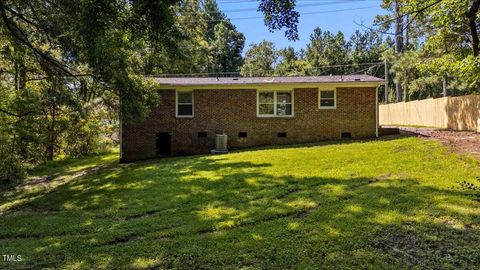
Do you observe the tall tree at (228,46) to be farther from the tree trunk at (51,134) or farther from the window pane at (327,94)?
the window pane at (327,94)

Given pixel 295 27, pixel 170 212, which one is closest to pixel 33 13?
pixel 170 212

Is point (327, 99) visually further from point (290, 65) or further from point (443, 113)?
point (290, 65)

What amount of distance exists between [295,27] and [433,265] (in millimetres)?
3645

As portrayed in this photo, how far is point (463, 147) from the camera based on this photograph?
1198cm

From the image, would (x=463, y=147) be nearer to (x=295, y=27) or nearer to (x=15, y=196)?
(x=295, y=27)

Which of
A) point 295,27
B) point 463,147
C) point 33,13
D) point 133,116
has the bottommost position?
point 463,147

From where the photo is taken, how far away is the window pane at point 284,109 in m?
17.3

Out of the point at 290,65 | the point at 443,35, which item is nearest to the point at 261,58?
the point at 290,65

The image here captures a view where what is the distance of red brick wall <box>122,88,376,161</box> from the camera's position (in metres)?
16.8

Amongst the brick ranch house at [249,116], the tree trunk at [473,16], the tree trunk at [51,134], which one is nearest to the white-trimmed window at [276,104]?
the brick ranch house at [249,116]

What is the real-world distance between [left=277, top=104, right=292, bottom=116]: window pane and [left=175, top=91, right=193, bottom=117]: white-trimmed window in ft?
13.4

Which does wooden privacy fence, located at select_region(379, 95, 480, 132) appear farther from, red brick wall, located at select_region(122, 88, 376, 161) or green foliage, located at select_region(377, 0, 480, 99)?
red brick wall, located at select_region(122, 88, 376, 161)

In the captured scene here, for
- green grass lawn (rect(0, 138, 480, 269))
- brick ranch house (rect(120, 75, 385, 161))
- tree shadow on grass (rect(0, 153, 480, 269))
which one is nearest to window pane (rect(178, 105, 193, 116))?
brick ranch house (rect(120, 75, 385, 161))

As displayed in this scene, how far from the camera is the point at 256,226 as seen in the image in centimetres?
586
